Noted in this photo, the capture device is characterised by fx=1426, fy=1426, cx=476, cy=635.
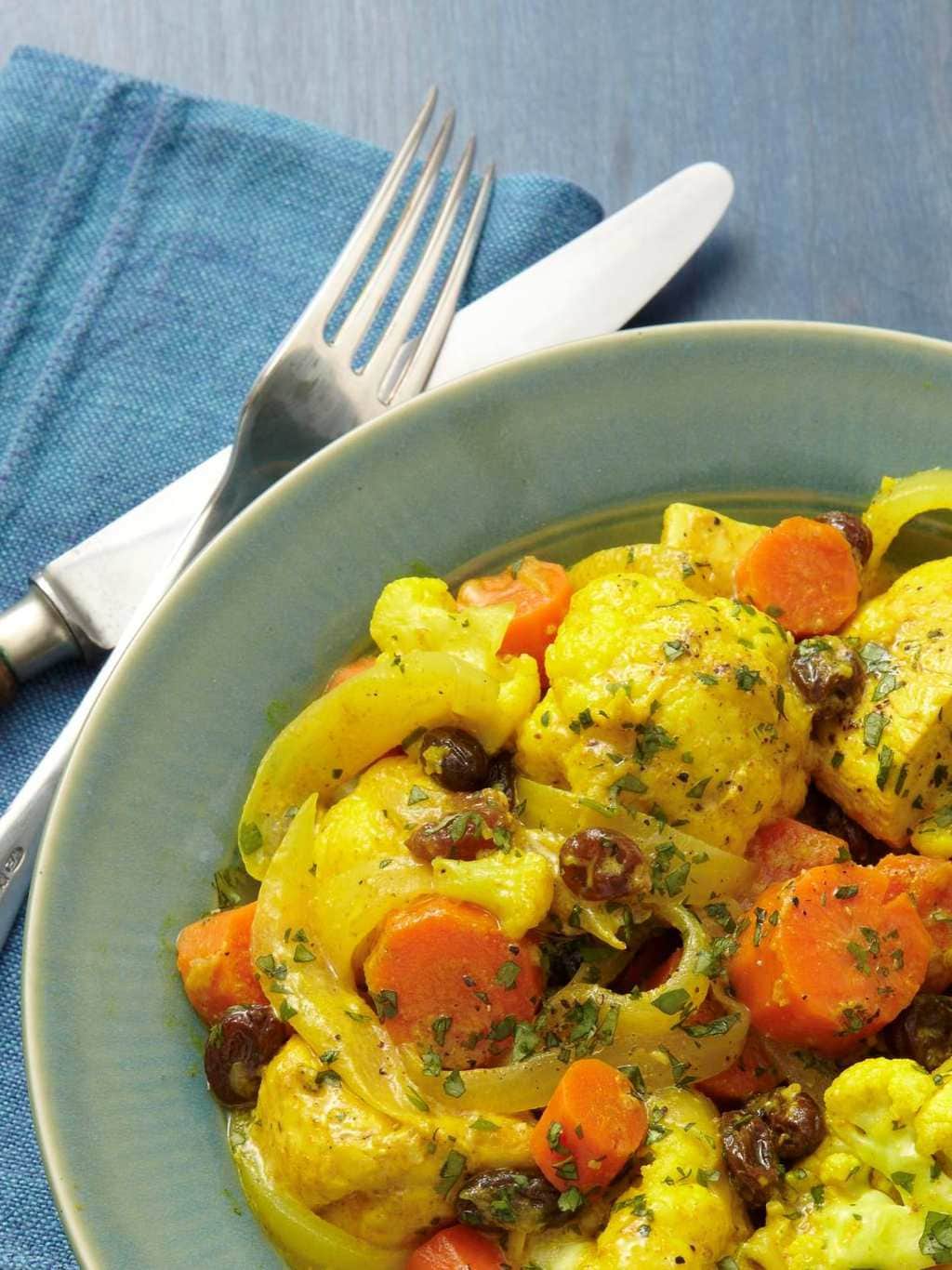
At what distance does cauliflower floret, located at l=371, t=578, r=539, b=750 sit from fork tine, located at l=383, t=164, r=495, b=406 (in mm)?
713

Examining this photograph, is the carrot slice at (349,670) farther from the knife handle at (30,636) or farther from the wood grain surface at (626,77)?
the wood grain surface at (626,77)

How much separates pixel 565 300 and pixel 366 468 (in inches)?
36.3

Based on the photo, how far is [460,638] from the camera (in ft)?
10.1

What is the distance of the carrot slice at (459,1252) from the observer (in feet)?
8.87

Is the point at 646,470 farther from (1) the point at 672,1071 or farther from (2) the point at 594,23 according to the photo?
(2) the point at 594,23

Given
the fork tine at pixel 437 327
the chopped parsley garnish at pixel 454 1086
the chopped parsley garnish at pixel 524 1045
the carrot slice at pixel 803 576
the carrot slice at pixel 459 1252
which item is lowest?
the carrot slice at pixel 459 1252

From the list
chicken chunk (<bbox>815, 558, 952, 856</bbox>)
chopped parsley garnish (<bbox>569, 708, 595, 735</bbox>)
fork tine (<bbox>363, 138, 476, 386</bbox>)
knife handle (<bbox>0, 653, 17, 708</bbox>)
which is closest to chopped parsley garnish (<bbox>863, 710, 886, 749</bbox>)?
chicken chunk (<bbox>815, 558, 952, 856</bbox>)

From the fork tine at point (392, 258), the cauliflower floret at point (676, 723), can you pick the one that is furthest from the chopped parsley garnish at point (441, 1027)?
the fork tine at point (392, 258)

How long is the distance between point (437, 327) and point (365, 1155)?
7.03 ft

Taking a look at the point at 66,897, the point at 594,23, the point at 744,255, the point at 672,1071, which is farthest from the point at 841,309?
the point at 66,897

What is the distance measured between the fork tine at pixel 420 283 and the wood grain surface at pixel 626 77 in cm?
60

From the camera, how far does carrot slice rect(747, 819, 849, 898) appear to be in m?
2.96

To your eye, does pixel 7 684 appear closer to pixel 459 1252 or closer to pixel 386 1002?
pixel 386 1002

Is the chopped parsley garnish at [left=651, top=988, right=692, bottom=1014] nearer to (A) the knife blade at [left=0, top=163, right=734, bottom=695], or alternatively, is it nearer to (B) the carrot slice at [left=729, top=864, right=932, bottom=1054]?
(B) the carrot slice at [left=729, top=864, right=932, bottom=1054]
